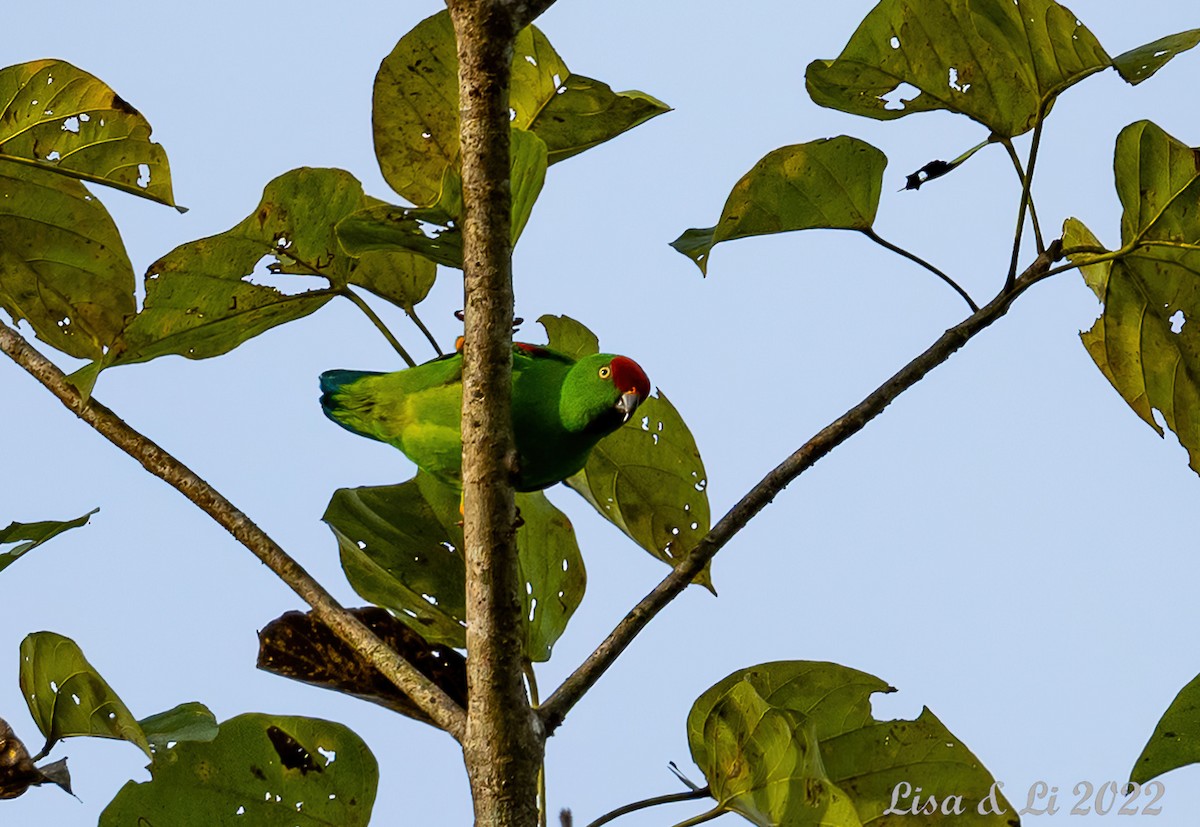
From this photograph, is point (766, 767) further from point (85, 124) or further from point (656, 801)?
point (85, 124)

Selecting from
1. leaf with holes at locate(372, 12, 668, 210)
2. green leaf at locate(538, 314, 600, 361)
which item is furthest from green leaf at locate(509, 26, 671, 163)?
green leaf at locate(538, 314, 600, 361)

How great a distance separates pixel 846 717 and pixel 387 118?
4.98 ft

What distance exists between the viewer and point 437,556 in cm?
261

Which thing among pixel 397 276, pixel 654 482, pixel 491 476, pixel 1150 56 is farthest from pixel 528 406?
pixel 1150 56

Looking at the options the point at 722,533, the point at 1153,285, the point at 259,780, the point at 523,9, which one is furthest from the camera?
the point at 1153,285

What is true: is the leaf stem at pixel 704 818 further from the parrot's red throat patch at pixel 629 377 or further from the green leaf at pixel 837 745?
Answer: the parrot's red throat patch at pixel 629 377

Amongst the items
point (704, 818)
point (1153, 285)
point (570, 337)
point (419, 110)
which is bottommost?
point (704, 818)

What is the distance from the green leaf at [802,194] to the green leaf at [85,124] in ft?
3.44

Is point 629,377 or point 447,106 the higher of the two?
point 447,106

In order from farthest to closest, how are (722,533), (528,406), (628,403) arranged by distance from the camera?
(528,406) → (628,403) → (722,533)

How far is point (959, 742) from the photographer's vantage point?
2.33 meters

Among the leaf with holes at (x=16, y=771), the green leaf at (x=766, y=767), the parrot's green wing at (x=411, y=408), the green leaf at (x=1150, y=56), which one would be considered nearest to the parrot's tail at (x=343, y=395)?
the parrot's green wing at (x=411, y=408)

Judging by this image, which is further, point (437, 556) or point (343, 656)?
point (437, 556)

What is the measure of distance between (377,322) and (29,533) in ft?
2.55
